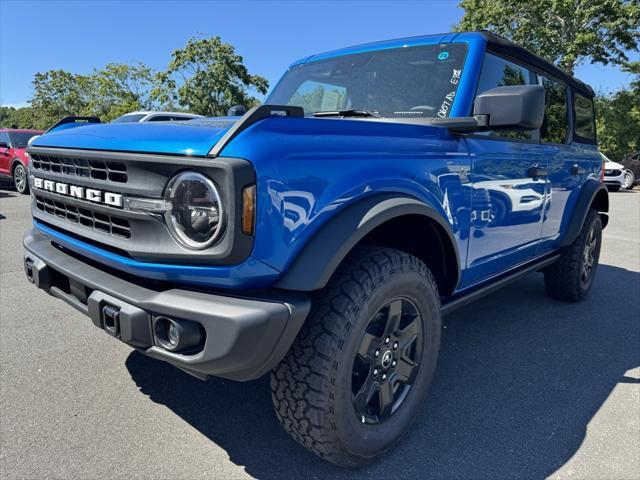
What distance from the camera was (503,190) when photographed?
8.74 feet

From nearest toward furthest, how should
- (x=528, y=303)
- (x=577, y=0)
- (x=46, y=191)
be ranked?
(x=46, y=191) < (x=528, y=303) < (x=577, y=0)

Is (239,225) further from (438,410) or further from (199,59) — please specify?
(199,59)

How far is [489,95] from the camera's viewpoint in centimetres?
205

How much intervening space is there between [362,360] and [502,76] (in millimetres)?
1931

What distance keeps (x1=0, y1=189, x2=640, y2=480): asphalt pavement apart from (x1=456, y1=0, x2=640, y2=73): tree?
1941 centimetres

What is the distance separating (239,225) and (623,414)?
2.34m

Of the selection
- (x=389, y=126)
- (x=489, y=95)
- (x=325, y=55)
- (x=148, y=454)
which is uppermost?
(x=325, y=55)

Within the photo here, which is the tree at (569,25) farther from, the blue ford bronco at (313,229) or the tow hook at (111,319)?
the tow hook at (111,319)

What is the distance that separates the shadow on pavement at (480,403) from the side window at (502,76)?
1456 millimetres

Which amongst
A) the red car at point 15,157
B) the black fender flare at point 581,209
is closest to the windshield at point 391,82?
the black fender flare at point 581,209

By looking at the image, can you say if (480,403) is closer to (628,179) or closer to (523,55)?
(523,55)

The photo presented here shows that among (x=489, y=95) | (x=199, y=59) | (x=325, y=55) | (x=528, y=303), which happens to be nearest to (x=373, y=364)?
(x=489, y=95)

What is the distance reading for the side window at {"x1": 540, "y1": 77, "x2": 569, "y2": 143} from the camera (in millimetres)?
3379

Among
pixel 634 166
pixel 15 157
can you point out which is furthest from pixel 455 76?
pixel 634 166
